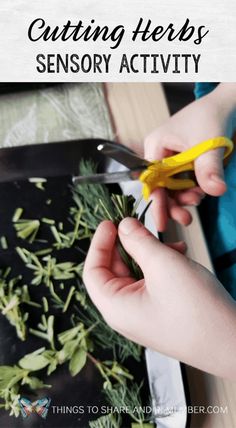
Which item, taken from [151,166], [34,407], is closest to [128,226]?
[151,166]

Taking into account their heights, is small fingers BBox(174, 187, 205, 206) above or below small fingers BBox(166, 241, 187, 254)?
above

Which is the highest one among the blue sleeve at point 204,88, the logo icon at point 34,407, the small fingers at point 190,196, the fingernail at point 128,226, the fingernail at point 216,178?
the blue sleeve at point 204,88

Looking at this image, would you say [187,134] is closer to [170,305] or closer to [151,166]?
[151,166]

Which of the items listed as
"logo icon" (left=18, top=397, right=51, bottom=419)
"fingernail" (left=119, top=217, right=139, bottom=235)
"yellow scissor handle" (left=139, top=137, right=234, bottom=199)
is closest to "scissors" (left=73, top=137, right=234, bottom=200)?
"yellow scissor handle" (left=139, top=137, right=234, bottom=199)

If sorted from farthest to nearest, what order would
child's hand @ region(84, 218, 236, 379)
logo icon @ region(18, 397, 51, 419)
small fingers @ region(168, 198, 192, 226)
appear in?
small fingers @ region(168, 198, 192, 226) < logo icon @ region(18, 397, 51, 419) < child's hand @ region(84, 218, 236, 379)

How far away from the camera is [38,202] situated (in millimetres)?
Result: 695

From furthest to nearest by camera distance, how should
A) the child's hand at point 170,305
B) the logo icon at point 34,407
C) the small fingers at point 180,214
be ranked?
the small fingers at point 180,214
the logo icon at point 34,407
the child's hand at point 170,305

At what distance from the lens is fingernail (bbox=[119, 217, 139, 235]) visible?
0.51m

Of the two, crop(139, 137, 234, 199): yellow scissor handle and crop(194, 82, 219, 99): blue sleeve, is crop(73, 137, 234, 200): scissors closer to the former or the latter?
crop(139, 137, 234, 199): yellow scissor handle

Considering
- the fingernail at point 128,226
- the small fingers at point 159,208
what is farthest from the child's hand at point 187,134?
the fingernail at point 128,226

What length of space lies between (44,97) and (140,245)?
397mm

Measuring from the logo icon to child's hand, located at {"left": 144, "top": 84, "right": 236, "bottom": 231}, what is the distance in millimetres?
262

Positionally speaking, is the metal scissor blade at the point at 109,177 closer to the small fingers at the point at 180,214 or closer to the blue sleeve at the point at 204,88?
the small fingers at the point at 180,214

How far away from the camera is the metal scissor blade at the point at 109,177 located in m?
0.64
